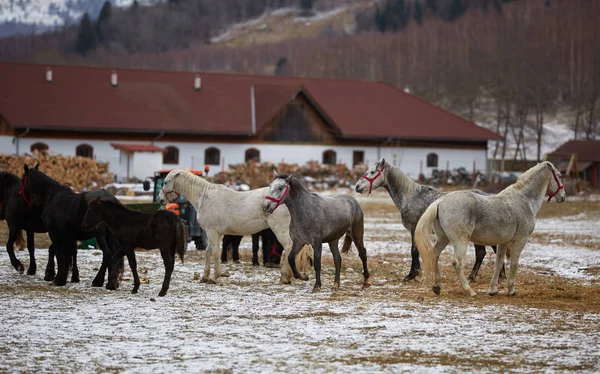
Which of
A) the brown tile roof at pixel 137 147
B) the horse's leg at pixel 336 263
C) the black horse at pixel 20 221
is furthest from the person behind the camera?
the brown tile roof at pixel 137 147

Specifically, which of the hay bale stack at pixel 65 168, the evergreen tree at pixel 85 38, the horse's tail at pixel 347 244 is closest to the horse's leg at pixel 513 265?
the horse's tail at pixel 347 244

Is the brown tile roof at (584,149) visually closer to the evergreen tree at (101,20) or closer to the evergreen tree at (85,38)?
the evergreen tree at (85,38)

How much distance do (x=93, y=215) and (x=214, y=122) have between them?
40.1 m

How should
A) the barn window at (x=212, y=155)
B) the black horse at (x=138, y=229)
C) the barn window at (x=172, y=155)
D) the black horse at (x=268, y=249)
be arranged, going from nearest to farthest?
the black horse at (x=138, y=229)
the black horse at (x=268, y=249)
the barn window at (x=172, y=155)
the barn window at (x=212, y=155)

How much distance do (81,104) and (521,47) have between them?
7599 centimetres

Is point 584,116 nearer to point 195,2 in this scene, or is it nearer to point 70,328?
point 70,328

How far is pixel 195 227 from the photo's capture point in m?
20.1

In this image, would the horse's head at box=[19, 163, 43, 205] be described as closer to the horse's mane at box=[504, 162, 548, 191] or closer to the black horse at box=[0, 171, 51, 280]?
the black horse at box=[0, 171, 51, 280]

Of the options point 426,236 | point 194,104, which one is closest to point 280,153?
point 194,104

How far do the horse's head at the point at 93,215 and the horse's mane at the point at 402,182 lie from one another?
481cm

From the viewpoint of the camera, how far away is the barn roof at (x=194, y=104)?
50938 mm

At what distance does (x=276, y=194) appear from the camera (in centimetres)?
1336

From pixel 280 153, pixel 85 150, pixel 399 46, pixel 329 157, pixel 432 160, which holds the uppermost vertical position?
pixel 399 46

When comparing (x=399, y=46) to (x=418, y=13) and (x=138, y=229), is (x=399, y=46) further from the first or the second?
(x=138, y=229)
